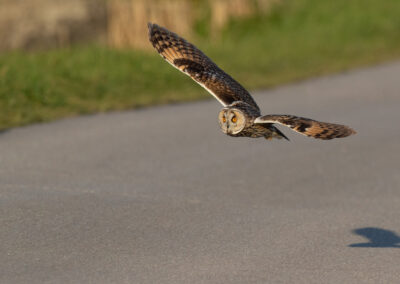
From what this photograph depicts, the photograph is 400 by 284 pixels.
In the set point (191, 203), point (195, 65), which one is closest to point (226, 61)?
point (195, 65)

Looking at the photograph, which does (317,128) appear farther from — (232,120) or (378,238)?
(378,238)

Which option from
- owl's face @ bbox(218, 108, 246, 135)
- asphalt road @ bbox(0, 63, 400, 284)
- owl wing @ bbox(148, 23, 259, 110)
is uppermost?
owl wing @ bbox(148, 23, 259, 110)

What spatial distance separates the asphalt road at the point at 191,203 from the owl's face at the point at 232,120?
74cm

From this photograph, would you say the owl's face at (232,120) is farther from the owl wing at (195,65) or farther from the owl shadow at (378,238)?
the owl shadow at (378,238)

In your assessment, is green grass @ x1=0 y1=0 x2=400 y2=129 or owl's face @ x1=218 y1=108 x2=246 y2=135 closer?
owl's face @ x1=218 y1=108 x2=246 y2=135

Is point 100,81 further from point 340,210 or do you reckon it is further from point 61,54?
point 340,210

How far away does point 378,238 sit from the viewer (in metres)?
7.03

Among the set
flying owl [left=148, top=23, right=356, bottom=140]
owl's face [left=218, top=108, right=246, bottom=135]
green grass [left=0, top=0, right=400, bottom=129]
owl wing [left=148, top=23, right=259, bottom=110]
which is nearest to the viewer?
flying owl [left=148, top=23, right=356, bottom=140]

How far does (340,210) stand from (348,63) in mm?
9644

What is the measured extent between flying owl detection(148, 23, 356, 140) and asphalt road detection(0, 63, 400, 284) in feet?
2.47

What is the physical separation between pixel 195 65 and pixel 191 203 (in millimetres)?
1369

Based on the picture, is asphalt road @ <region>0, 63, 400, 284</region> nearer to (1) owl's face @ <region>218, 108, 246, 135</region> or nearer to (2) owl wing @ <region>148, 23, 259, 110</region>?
(1) owl's face @ <region>218, 108, 246, 135</region>

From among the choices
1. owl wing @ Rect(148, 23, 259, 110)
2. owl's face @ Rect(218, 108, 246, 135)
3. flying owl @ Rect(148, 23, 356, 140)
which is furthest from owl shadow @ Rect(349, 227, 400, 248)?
owl wing @ Rect(148, 23, 259, 110)

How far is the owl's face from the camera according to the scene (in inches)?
277
